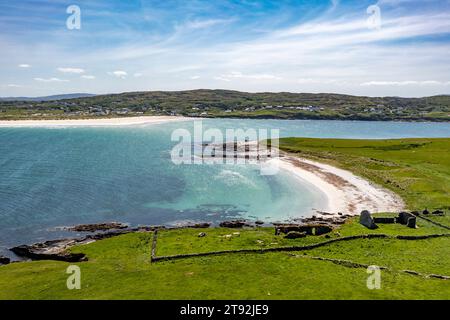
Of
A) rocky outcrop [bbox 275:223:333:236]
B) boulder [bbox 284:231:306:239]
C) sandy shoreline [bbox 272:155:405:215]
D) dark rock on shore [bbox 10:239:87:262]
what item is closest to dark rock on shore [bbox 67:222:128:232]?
dark rock on shore [bbox 10:239:87:262]

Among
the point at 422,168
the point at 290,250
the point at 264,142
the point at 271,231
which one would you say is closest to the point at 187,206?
the point at 271,231

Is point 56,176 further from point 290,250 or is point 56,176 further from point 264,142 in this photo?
point 264,142

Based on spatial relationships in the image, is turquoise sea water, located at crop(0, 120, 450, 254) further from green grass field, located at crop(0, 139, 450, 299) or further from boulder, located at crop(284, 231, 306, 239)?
boulder, located at crop(284, 231, 306, 239)

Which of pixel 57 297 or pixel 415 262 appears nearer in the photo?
pixel 57 297

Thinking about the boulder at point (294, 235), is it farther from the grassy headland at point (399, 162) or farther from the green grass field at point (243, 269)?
the grassy headland at point (399, 162)

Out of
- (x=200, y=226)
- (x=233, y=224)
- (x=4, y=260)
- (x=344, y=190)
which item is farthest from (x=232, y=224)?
(x=344, y=190)
